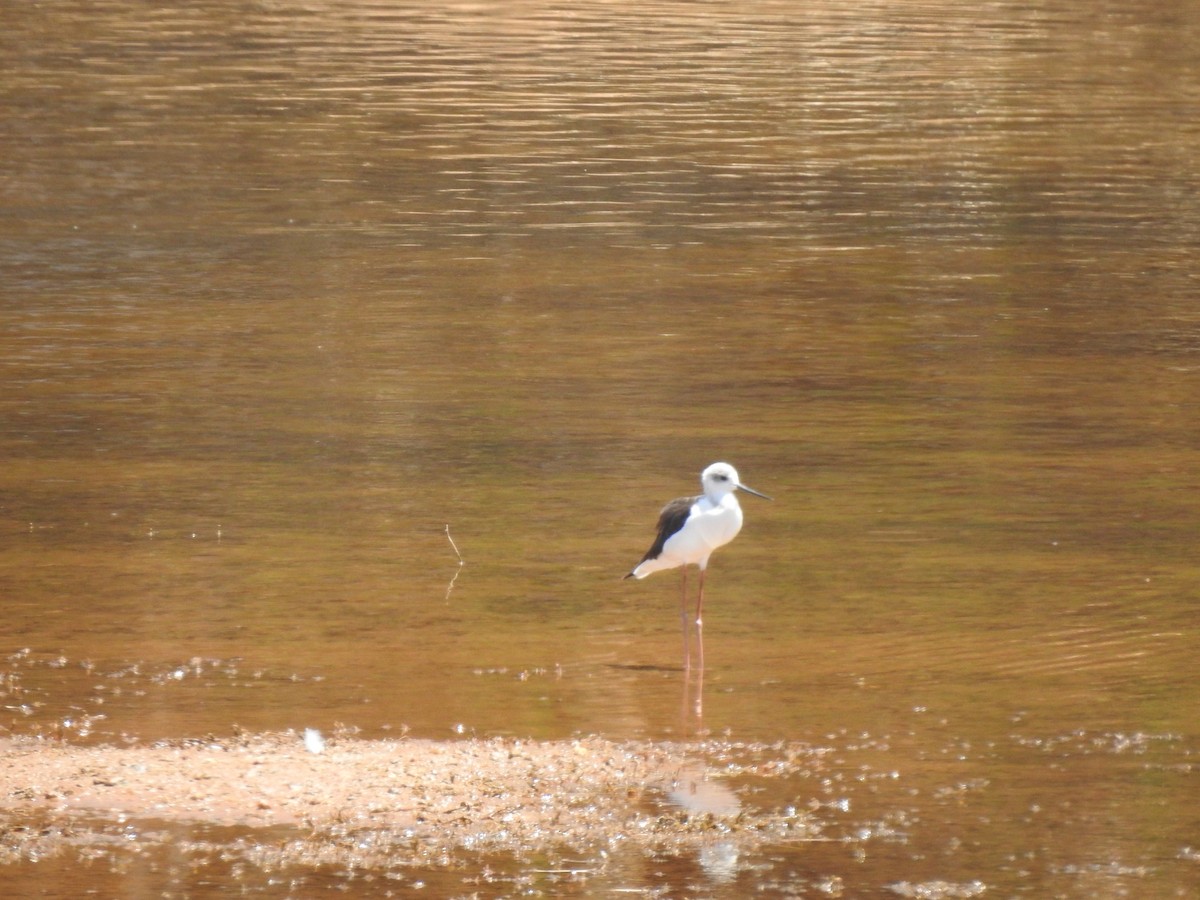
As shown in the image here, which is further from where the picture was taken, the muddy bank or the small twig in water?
the small twig in water

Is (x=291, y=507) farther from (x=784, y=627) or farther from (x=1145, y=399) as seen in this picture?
(x=1145, y=399)

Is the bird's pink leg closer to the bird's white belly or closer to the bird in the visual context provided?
the bird

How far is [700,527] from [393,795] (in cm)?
220

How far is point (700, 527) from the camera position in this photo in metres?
8.75

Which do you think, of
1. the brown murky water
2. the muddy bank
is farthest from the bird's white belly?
the muddy bank

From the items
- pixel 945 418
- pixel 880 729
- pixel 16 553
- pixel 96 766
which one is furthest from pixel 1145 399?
pixel 96 766

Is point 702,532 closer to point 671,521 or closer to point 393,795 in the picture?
point 671,521

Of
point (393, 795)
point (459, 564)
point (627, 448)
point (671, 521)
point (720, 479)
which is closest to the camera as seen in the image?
point (393, 795)

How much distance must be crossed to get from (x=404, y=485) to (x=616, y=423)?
1.90 meters

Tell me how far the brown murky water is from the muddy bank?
15 centimetres

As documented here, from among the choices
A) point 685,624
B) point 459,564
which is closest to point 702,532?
point 685,624

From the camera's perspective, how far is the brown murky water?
304 inches

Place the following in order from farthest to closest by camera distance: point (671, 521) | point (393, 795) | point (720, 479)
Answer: point (671, 521) < point (720, 479) < point (393, 795)

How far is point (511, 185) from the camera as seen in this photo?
71.4 ft
